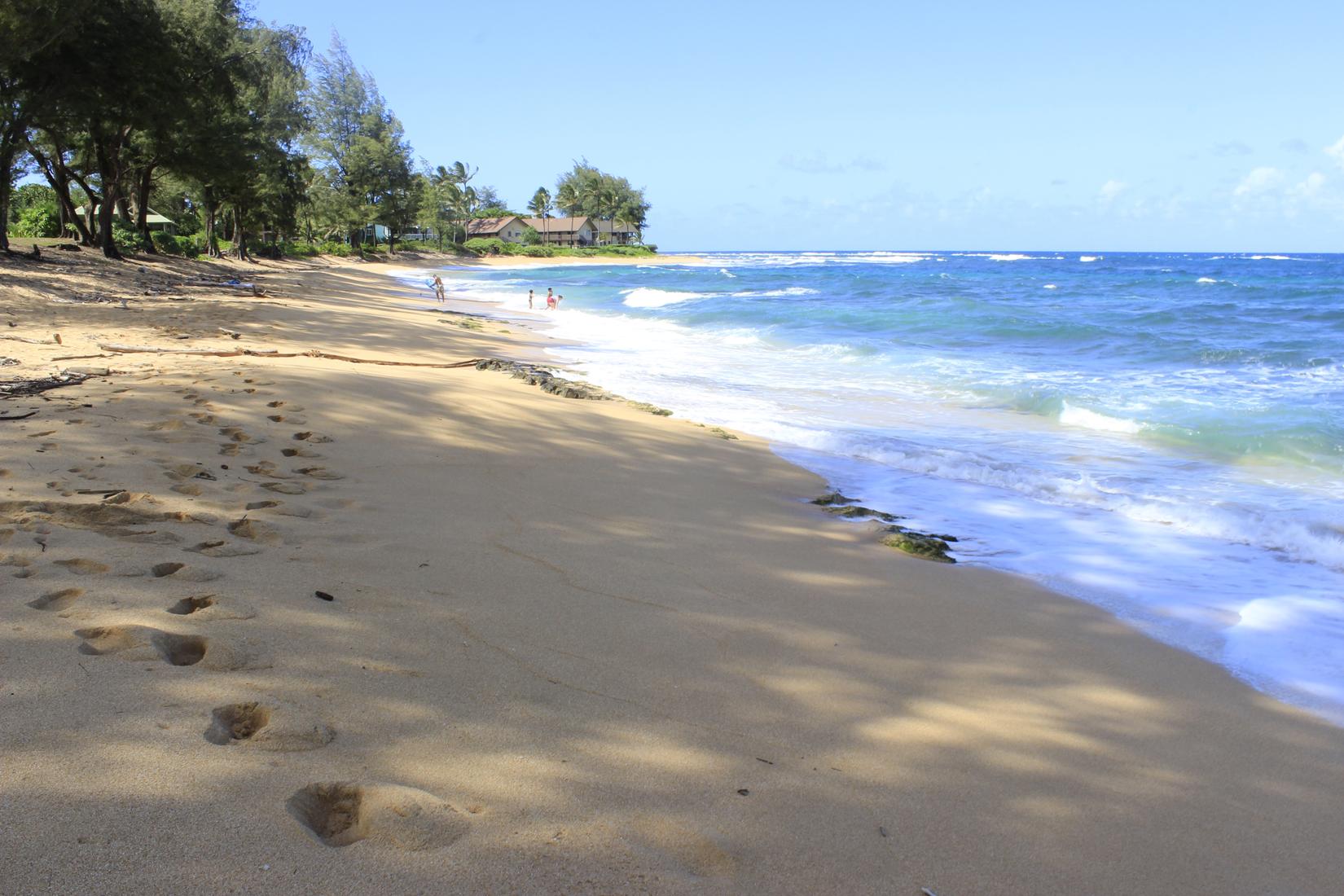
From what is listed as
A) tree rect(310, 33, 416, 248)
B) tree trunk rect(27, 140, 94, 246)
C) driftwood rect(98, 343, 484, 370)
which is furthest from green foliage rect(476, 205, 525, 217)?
driftwood rect(98, 343, 484, 370)

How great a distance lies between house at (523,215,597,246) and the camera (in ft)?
398

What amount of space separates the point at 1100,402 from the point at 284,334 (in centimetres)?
1165

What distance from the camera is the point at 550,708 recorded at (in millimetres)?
2527

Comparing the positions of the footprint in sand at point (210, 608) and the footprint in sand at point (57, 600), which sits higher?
the footprint in sand at point (57, 600)

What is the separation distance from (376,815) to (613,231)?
448ft

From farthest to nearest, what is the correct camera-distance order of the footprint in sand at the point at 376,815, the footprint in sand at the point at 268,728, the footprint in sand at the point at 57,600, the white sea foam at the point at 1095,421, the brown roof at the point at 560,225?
the brown roof at the point at 560,225
the white sea foam at the point at 1095,421
the footprint in sand at the point at 57,600
the footprint in sand at the point at 268,728
the footprint in sand at the point at 376,815

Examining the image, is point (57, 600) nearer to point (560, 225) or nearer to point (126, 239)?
point (126, 239)

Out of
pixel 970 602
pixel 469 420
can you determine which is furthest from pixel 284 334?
pixel 970 602

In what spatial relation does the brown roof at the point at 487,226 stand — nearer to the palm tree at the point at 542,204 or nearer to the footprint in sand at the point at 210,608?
the palm tree at the point at 542,204

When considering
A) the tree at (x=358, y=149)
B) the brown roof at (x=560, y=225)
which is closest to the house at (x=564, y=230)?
the brown roof at (x=560, y=225)

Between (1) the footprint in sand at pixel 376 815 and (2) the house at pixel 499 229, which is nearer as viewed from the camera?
(1) the footprint in sand at pixel 376 815

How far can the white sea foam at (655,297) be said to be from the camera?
110 ft

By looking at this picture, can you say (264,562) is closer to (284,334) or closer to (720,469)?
(720,469)

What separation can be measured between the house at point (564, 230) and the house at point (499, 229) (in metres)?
1.98
